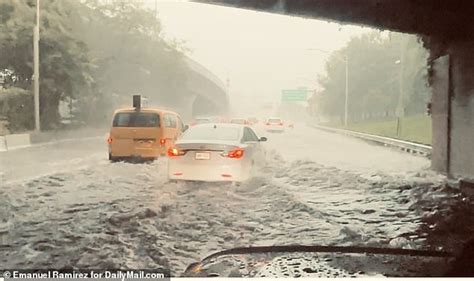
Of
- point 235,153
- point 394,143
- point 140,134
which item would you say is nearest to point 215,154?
point 235,153

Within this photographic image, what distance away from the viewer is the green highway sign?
308 cm

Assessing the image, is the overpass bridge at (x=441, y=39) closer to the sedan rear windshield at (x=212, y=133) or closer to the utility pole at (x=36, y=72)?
the sedan rear windshield at (x=212, y=133)

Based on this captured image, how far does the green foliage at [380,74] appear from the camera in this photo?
2943 mm

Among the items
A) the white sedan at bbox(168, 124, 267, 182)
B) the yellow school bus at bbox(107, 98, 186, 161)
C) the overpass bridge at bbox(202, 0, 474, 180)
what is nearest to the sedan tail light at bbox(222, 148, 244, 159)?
the white sedan at bbox(168, 124, 267, 182)

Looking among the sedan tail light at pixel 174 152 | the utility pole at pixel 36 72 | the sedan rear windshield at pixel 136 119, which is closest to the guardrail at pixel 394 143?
the sedan tail light at pixel 174 152

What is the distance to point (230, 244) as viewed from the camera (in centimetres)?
266

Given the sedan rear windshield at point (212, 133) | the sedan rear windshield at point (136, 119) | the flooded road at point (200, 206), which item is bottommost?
the flooded road at point (200, 206)

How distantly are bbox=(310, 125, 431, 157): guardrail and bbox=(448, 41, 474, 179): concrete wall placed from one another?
0.13 m

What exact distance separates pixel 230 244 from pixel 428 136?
110 centimetres

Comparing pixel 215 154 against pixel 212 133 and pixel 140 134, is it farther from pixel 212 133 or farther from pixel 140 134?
pixel 140 134

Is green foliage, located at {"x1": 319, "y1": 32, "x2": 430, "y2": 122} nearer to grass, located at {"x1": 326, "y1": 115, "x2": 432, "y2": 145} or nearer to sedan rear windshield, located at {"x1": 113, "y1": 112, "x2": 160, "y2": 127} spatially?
grass, located at {"x1": 326, "y1": 115, "x2": 432, "y2": 145}

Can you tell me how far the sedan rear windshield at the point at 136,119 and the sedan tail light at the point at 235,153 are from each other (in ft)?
1.15

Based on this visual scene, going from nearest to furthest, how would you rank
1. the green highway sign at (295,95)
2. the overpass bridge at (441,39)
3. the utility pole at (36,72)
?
the utility pole at (36,72) → the overpass bridge at (441,39) → the green highway sign at (295,95)

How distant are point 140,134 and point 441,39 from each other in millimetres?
1543
